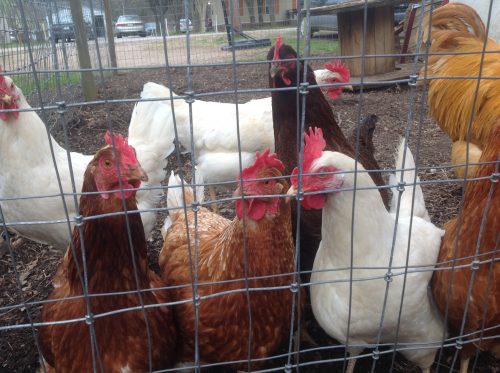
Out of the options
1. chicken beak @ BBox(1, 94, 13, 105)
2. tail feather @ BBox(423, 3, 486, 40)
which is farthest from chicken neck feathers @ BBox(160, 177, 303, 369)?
tail feather @ BBox(423, 3, 486, 40)

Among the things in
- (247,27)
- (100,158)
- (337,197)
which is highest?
(247,27)

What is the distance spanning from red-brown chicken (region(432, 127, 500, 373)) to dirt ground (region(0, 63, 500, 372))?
0.42 m

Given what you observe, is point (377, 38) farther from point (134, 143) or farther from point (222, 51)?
point (134, 143)

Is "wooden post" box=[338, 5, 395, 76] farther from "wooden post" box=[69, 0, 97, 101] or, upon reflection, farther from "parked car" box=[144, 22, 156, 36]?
"wooden post" box=[69, 0, 97, 101]

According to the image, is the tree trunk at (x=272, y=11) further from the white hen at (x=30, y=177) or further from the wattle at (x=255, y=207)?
the wattle at (x=255, y=207)

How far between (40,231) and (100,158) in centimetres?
111

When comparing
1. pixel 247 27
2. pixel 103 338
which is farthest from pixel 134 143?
pixel 247 27

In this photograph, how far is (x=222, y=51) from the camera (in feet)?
25.7

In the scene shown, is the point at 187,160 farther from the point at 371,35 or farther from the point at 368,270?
the point at 371,35

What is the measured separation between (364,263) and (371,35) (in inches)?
248

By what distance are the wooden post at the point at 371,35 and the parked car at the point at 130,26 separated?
3.34 meters

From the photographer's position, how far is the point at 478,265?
69.4 inches

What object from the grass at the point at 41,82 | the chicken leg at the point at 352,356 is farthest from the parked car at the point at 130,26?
the chicken leg at the point at 352,356

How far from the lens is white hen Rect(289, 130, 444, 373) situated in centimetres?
180
